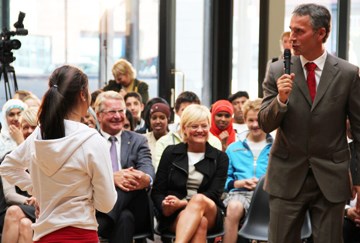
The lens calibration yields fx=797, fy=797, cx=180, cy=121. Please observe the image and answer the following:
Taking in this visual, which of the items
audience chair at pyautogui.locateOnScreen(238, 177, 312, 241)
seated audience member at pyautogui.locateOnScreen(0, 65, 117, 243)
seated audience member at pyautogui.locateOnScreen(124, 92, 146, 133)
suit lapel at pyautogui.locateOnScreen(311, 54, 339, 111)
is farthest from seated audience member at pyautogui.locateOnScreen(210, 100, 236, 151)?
seated audience member at pyautogui.locateOnScreen(0, 65, 117, 243)

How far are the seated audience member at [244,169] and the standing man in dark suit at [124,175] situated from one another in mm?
618

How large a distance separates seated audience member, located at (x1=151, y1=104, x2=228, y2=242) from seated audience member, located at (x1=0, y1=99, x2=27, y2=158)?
3.97 ft

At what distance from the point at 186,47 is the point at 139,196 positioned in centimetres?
468

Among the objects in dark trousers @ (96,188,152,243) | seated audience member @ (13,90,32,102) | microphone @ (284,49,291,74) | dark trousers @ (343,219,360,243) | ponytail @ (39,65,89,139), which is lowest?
dark trousers @ (343,219,360,243)

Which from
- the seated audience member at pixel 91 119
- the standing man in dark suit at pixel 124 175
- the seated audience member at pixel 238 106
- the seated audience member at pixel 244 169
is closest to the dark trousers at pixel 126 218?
the standing man in dark suit at pixel 124 175

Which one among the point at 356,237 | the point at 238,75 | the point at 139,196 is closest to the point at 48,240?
the point at 139,196

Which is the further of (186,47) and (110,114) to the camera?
(186,47)

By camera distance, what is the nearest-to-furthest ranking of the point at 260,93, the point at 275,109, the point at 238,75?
the point at 275,109
the point at 260,93
the point at 238,75

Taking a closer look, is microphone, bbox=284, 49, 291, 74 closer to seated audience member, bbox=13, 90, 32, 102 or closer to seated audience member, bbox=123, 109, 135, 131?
seated audience member, bbox=123, 109, 135, 131

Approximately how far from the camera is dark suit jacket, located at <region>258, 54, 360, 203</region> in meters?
3.53

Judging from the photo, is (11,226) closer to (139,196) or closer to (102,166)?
(139,196)

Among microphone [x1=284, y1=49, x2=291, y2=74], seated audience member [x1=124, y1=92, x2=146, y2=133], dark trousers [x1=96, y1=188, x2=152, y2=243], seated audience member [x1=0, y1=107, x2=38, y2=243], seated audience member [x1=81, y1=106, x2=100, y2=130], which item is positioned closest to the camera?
microphone [x1=284, y1=49, x2=291, y2=74]

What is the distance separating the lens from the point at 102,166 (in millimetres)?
3197

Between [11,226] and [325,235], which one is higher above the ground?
[325,235]
